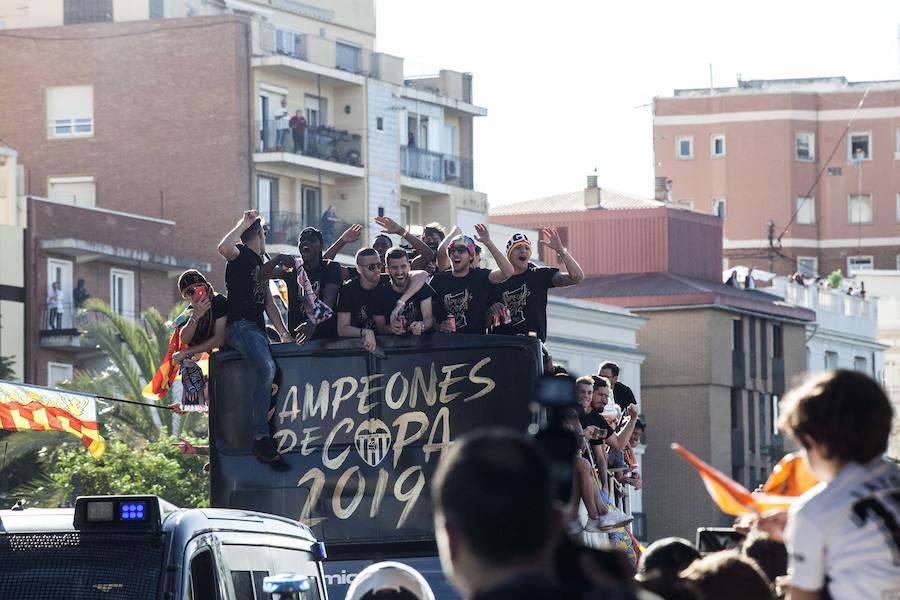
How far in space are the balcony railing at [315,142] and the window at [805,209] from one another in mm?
39491

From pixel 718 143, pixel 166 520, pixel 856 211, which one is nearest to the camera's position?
pixel 166 520

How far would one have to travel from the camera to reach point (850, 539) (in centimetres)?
551

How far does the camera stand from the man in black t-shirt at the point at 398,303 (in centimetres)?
1481

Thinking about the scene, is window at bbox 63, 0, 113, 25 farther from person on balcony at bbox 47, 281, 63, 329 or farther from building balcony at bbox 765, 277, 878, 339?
building balcony at bbox 765, 277, 878, 339

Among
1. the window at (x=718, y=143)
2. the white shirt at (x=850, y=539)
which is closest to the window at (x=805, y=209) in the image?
the window at (x=718, y=143)

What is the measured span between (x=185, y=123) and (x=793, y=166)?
44628 millimetres

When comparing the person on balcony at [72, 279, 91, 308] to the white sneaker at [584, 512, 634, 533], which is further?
the person on balcony at [72, 279, 91, 308]

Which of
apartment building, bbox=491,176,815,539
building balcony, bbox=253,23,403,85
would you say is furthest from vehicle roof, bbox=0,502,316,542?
apartment building, bbox=491,176,815,539

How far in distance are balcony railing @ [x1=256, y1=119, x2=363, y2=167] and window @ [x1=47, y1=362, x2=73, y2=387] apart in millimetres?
10271

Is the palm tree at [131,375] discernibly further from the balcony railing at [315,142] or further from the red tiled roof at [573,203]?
the red tiled roof at [573,203]

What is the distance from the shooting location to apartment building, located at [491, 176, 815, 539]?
217 ft

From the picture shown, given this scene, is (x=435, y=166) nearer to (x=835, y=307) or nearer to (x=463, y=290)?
(x=835, y=307)

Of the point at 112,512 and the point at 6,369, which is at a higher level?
the point at 112,512

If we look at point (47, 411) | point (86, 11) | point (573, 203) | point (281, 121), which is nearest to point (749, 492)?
point (47, 411)
